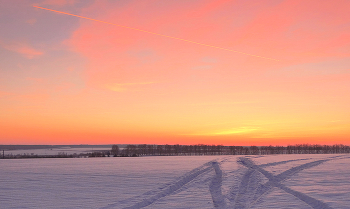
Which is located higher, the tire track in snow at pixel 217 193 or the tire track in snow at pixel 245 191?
the tire track in snow at pixel 245 191

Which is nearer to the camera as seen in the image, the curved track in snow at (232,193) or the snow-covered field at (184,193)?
the curved track in snow at (232,193)

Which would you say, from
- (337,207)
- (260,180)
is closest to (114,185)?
(260,180)

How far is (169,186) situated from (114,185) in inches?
147

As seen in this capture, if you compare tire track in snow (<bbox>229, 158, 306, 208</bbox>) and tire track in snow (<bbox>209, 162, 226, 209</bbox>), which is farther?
tire track in snow (<bbox>229, 158, 306, 208</bbox>)

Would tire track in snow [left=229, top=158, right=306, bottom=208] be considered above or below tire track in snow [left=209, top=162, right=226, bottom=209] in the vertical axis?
above

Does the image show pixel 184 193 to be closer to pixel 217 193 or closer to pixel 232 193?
pixel 217 193

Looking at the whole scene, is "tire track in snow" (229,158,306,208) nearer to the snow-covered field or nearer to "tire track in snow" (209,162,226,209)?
the snow-covered field

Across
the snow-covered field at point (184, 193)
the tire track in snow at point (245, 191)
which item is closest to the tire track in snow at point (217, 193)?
the snow-covered field at point (184, 193)

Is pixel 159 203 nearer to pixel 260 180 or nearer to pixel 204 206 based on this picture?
pixel 204 206

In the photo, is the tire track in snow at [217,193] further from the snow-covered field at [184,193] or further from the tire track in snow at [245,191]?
the tire track in snow at [245,191]

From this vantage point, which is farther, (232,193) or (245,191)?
(245,191)

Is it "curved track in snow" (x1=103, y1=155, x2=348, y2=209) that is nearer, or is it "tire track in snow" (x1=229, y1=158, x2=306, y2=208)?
"curved track in snow" (x1=103, y1=155, x2=348, y2=209)

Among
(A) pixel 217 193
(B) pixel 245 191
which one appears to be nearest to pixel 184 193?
(A) pixel 217 193

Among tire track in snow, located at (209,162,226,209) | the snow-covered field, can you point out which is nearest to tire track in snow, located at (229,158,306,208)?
the snow-covered field
